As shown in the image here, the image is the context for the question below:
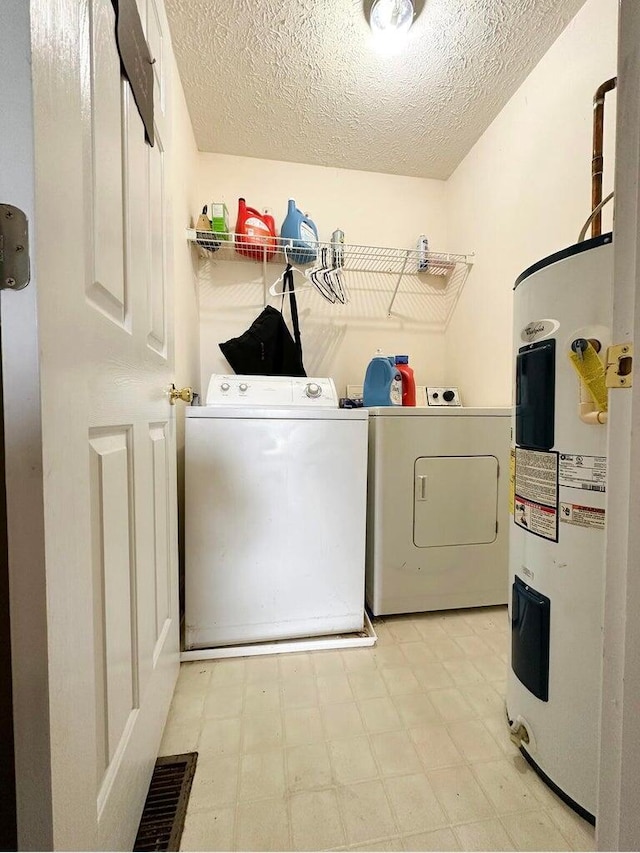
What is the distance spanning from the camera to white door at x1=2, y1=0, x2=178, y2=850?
0.40 m

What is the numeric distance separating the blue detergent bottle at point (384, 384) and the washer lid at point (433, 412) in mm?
148

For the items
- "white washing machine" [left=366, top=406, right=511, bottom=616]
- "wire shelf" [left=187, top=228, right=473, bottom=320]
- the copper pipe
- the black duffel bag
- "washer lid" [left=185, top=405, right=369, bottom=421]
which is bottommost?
"white washing machine" [left=366, top=406, right=511, bottom=616]

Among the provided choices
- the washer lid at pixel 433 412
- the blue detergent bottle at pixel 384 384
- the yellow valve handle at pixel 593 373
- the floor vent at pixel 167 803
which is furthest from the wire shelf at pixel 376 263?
the floor vent at pixel 167 803

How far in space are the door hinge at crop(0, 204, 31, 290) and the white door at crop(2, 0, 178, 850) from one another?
0.5 inches

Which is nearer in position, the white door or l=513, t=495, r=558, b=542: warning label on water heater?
the white door

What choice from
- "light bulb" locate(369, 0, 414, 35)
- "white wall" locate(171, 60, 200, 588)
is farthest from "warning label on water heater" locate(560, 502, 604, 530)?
"light bulb" locate(369, 0, 414, 35)

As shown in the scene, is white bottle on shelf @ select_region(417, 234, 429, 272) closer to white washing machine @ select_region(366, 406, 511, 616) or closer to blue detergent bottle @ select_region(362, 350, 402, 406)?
blue detergent bottle @ select_region(362, 350, 402, 406)

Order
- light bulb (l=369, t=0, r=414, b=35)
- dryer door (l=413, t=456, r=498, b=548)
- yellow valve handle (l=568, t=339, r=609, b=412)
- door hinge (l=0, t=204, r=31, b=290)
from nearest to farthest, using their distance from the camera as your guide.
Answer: door hinge (l=0, t=204, r=31, b=290) < yellow valve handle (l=568, t=339, r=609, b=412) < light bulb (l=369, t=0, r=414, b=35) < dryer door (l=413, t=456, r=498, b=548)

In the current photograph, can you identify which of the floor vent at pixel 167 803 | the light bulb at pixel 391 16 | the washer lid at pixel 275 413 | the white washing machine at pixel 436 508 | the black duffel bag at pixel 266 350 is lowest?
the floor vent at pixel 167 803

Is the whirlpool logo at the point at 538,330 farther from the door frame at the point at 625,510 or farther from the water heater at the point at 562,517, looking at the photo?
the door frame at the point at 625,510

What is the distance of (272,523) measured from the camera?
133 cm

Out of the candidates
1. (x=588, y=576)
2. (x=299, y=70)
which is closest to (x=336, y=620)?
(x=588, y=576)

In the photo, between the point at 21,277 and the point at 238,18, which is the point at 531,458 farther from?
the point at 238,18

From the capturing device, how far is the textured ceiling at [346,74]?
1308 millimetres
